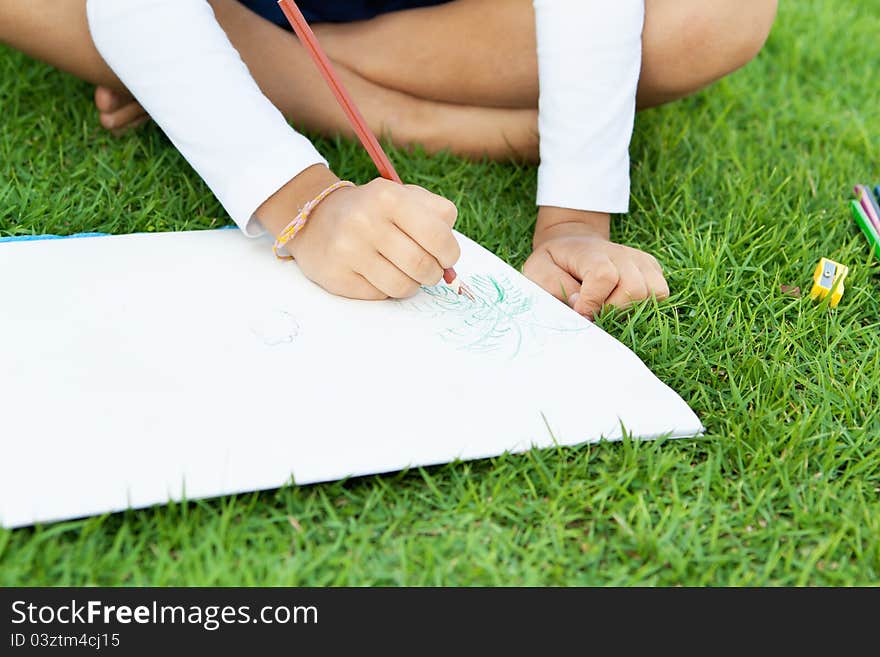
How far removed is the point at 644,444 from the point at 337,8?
0.59 meters

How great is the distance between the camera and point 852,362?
75cm

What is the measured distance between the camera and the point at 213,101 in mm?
768

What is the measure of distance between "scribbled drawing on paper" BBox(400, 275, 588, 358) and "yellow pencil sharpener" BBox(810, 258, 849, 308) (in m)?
0.24

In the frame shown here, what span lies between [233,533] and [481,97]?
63 cm

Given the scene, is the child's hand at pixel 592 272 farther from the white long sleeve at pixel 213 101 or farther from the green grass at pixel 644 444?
the white long sleeve at pixel 213 101

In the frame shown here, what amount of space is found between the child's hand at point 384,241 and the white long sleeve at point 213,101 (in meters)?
0.07

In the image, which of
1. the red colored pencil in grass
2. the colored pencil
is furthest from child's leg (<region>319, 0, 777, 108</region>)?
the red colored pencil in grass

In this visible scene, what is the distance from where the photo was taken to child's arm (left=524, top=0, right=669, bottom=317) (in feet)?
2.61

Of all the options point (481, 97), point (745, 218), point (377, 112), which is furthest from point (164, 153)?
point (745, 218)

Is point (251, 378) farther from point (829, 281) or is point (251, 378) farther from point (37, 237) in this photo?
point (829, 281)

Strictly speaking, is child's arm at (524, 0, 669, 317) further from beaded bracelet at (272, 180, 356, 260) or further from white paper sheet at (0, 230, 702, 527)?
beaded bracelet at (272, 180, 356, 260)

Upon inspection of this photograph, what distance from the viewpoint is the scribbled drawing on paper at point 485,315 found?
0.70 m

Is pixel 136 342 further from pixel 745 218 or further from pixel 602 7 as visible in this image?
pixel 745 218

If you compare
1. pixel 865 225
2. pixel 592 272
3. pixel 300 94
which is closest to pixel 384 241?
pixel 592 272
